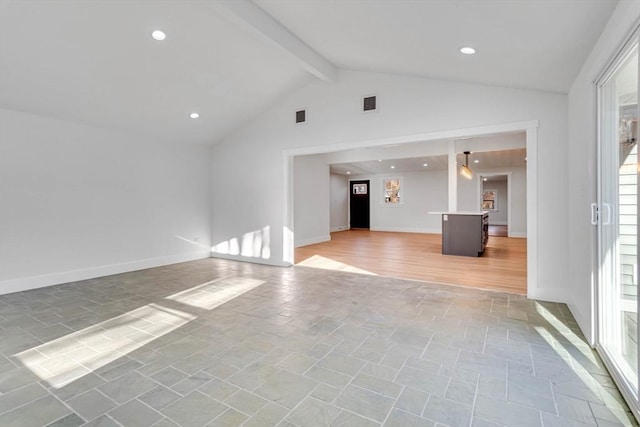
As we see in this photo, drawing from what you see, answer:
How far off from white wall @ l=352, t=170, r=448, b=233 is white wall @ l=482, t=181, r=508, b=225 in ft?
17.9

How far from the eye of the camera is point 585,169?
2.81 metres

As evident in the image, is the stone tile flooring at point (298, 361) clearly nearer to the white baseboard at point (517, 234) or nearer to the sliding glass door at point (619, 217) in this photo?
the sliding glass door at point (619, 217)

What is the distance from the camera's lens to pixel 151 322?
10.6 ft

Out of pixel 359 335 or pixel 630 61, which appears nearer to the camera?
pixel 630 61

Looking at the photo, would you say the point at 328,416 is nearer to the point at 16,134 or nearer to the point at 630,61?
the point at 630,61

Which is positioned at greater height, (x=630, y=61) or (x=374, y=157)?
(x=374, y=157)

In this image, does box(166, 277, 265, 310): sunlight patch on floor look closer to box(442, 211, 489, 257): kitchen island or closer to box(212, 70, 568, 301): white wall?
box(212, 70, 568, 301): white wall

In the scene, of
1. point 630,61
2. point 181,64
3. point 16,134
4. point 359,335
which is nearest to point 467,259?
point 359,335

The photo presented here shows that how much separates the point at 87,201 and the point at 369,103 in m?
4.70

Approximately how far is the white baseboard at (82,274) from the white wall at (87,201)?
0.01 m

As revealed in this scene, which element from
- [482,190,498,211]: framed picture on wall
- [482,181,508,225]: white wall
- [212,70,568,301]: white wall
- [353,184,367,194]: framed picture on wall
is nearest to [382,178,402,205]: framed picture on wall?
[353,184,367,194]: framed picture on wall

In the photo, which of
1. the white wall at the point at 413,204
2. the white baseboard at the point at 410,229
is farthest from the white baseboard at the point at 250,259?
the white baseboard at the point at 410,229

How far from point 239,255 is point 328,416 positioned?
5108mm

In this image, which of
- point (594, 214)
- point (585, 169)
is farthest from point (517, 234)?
point (594, 214)
